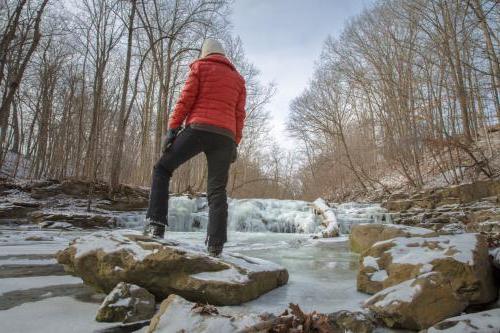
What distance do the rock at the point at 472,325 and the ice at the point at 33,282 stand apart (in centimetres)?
269

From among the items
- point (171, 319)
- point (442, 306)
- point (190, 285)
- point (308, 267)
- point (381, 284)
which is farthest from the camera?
point (308, 267)

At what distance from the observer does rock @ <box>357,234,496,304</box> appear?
8.09 feet

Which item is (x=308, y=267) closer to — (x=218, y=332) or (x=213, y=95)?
(x=213, y=95)

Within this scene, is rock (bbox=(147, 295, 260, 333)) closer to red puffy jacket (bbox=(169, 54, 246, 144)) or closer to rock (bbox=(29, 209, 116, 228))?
red puffy jacket (bbox=(169, 54, 246, 144))

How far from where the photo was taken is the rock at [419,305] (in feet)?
6.75

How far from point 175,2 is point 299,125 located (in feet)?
42.5

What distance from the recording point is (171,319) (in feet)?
5.67

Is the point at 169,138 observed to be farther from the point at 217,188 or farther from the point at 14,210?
the point at 14,210

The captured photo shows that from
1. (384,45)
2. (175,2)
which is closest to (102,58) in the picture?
(175,2)

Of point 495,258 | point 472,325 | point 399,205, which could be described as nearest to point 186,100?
point 472,325

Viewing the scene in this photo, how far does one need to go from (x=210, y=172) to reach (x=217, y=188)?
6.6 inches

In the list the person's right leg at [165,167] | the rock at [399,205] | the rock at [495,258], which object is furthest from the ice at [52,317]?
the rock at [399,205]

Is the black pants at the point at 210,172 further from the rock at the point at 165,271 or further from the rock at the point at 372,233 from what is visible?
the rock at the point at 372,233

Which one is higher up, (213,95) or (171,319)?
(213,95)
